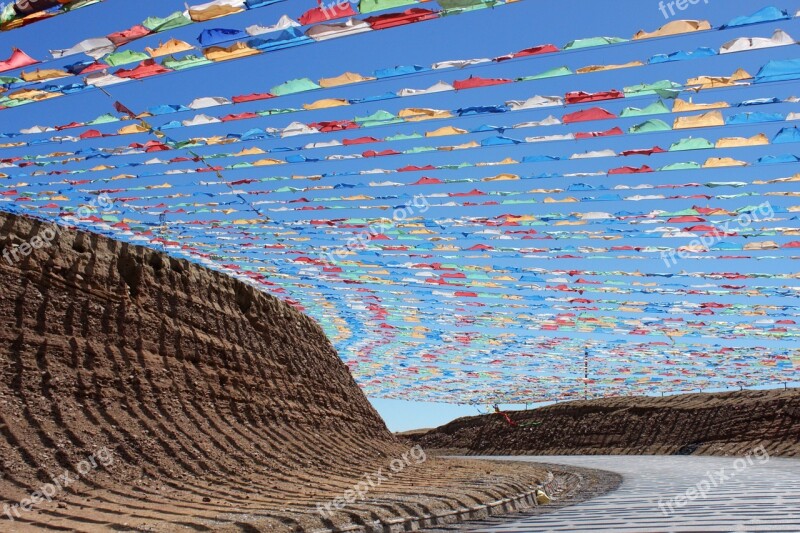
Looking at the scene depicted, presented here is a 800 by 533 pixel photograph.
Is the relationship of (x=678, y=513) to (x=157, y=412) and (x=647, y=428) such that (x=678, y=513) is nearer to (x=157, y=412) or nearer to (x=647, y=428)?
(x=157, y=412)

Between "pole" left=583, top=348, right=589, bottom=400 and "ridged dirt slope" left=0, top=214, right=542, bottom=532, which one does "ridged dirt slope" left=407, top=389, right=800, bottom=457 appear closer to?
"pole" left=583, top=348, right=589, bottom=400

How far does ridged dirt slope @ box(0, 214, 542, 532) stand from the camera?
24.1ft

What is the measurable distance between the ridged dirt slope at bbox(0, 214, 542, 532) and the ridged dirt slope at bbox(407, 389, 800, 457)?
62.0 feet

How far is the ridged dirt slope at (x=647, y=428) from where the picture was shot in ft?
91.3

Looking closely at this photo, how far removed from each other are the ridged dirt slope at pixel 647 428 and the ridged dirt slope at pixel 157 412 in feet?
62.0

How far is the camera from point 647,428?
32562 millimetres

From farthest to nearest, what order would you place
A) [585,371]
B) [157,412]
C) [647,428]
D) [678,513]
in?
[647,428] → [585,371] → [157,412] → [678,513]

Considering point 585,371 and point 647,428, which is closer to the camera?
point 585,371

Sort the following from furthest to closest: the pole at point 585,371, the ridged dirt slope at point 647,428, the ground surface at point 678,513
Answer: the ridged dirt slope at point 647,428
the pole at point 585,371
the ground surface at point 678,513

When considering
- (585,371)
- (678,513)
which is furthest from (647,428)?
(678,513)

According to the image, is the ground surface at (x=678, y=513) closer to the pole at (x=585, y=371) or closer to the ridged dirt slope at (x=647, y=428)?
the pole at (x=585, y=371)

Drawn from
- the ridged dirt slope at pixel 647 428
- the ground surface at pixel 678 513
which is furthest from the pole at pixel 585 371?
the ground surface at pixel 678 513

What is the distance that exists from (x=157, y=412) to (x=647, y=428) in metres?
27.4

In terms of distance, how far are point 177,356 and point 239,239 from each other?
137 inches
